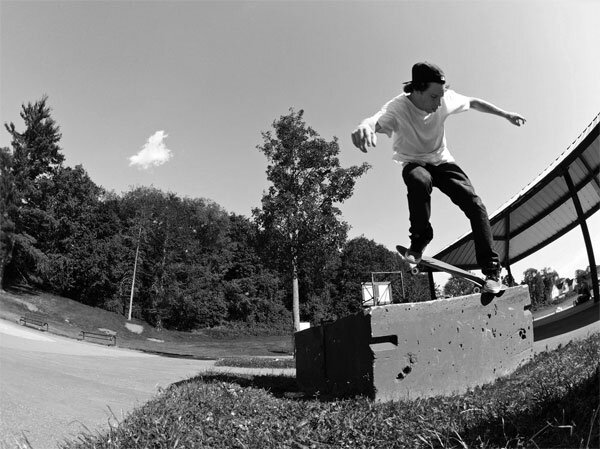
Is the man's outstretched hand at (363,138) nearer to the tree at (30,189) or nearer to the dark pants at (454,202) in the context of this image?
the dark pants at (454,202)

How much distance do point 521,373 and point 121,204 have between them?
195 feet

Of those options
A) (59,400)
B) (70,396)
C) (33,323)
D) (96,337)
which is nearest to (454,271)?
(59,400)

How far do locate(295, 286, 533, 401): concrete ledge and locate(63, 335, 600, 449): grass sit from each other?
178 mm

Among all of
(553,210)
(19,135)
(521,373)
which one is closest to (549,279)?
(553,210)

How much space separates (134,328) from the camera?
37.3 m

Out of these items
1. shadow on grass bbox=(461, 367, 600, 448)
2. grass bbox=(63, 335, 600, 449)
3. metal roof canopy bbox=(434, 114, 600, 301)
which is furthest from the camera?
metal roof canopy bbox=(434, 114, 600, 301)

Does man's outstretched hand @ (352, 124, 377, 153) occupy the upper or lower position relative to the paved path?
upper

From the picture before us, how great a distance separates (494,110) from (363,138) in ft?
5.51

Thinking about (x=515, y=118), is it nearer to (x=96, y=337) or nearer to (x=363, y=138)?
(x=363, y=138)

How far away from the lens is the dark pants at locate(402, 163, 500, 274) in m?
3.38

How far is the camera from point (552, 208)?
40.8ft

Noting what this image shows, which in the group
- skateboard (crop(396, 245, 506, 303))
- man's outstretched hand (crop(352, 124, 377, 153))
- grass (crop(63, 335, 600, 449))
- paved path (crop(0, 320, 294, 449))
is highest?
man's outstretched hand (crop(352, 124, 377, 153))

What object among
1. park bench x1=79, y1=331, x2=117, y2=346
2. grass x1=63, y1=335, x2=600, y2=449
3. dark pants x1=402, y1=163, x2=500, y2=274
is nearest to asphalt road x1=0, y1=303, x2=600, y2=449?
grass x1=63, y1=335, x2=600, y2=449

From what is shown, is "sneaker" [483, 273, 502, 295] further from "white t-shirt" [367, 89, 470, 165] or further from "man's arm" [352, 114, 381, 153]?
"man's arm" [352, 114, 381, 153]
